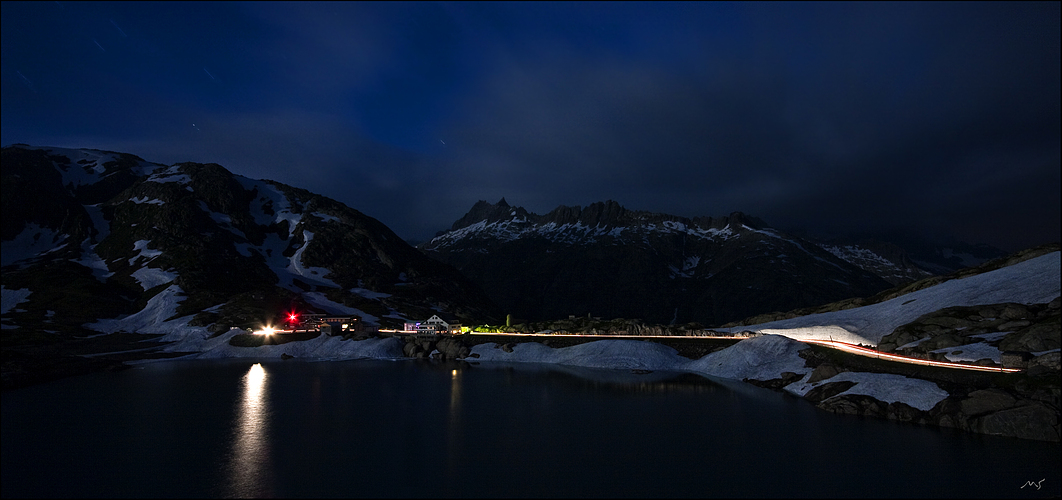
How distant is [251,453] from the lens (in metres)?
43.3

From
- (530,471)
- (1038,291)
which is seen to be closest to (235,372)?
(530,471)

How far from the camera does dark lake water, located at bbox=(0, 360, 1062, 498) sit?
35.1 metres

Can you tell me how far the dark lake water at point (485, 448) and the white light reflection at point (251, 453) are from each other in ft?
0.74

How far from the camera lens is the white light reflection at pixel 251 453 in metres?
35.1

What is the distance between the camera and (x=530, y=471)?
38406 millimetres

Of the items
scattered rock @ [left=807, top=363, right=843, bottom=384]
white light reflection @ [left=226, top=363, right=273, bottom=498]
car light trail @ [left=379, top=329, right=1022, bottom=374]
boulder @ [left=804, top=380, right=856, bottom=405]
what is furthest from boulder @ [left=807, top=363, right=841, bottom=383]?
white light reflection @ [left=226, top=363, right=273, bottom=498]

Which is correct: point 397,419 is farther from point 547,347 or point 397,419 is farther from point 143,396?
point 547,347

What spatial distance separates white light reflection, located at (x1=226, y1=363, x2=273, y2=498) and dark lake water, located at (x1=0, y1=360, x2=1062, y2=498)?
23 cm

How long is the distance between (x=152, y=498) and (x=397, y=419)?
83.6 feet

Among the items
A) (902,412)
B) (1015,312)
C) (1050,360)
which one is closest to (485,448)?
(902,412)

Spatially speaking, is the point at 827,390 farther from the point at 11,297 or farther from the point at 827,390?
the point at 11,297

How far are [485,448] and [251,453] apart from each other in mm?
19919

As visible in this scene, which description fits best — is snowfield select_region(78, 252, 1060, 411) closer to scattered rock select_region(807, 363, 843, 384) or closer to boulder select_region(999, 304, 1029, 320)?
scattered rock select_region(807, 363, 843, 384)

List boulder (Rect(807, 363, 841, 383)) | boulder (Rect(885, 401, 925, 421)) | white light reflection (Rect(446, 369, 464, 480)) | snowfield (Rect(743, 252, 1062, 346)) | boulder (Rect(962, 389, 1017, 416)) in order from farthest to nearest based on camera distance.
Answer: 1. snowfield (Rect(743, 252, 1062, 346))
2. boulder (Rect(807, 363, 841, 383))
3. boulder (Rect(885, 401, 925, 421))
4. boulder (Rect(962, 389, 1017, 416))
5. white light reflection (Rect(446, 369, 464, 480))
